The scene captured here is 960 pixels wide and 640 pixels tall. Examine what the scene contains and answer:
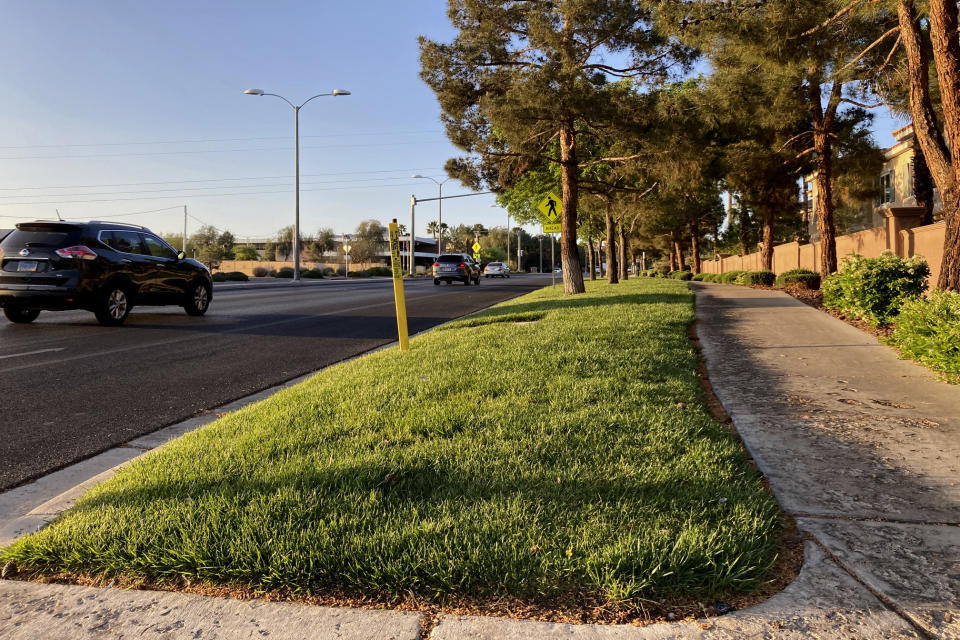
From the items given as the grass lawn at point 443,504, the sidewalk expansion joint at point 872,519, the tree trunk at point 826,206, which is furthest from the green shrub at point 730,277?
the sidewalk expansion joint at point 872,519

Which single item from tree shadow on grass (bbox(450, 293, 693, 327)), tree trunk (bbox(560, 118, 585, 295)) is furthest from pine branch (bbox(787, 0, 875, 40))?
tree trunk (bbox(560, 118, 585, 295))

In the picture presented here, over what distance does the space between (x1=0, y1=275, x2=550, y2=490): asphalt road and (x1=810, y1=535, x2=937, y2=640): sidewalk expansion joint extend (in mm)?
4294

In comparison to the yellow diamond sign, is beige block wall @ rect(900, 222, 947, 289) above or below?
below

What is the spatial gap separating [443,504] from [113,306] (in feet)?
34.6

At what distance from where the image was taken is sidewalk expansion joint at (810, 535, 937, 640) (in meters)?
2.06

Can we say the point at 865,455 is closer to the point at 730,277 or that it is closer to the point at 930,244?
the point at 930,244

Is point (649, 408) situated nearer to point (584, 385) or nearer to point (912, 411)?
point (584, 385)

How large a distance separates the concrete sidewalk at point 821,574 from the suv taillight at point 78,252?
31.7 ft

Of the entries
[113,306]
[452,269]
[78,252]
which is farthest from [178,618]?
[452,269]

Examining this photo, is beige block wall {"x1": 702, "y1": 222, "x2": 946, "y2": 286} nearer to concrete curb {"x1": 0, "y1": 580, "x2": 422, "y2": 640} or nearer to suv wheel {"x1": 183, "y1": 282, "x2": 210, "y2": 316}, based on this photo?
concrete curb {"x1": 0, "y1": 580, "x2": 422, "y2": 640}

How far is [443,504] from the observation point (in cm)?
280

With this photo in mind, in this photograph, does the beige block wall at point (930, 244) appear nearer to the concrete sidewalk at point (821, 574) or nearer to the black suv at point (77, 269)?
the concrete sidewalk at point (821, 574)

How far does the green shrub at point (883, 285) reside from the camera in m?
9.62

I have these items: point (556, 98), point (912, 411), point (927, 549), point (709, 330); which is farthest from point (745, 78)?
point (927, 549)
